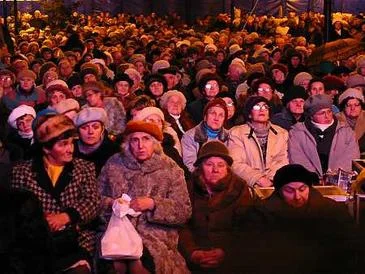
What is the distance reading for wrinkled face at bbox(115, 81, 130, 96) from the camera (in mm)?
14345

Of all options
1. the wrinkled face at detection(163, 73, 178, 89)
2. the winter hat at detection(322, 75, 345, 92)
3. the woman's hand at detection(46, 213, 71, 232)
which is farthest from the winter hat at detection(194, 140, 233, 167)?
the wrinkled face at detection(163, 73, 178, 89)

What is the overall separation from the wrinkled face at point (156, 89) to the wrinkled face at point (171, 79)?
4.35ft

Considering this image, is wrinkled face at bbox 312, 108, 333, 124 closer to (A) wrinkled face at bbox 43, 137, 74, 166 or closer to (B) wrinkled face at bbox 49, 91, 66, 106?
(B) wrinkled face at bbox 49, 91, 66, 106

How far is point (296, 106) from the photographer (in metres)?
11.9

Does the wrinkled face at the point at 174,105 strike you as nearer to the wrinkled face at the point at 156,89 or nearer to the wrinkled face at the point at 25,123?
the wrinkled face at the point at 156,89

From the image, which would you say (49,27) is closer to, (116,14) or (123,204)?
(116,14)

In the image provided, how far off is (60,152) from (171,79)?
8198 mm

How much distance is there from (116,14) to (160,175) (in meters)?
40.4

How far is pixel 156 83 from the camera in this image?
A: 1392 centimetres

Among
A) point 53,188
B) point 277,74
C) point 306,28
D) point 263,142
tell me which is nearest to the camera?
point 53,188

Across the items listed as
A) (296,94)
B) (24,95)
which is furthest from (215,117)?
(24,95)

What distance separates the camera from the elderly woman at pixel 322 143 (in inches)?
407

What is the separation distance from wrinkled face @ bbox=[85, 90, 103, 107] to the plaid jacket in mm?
4419

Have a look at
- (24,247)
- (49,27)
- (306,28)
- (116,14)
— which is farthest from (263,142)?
(116,14)
